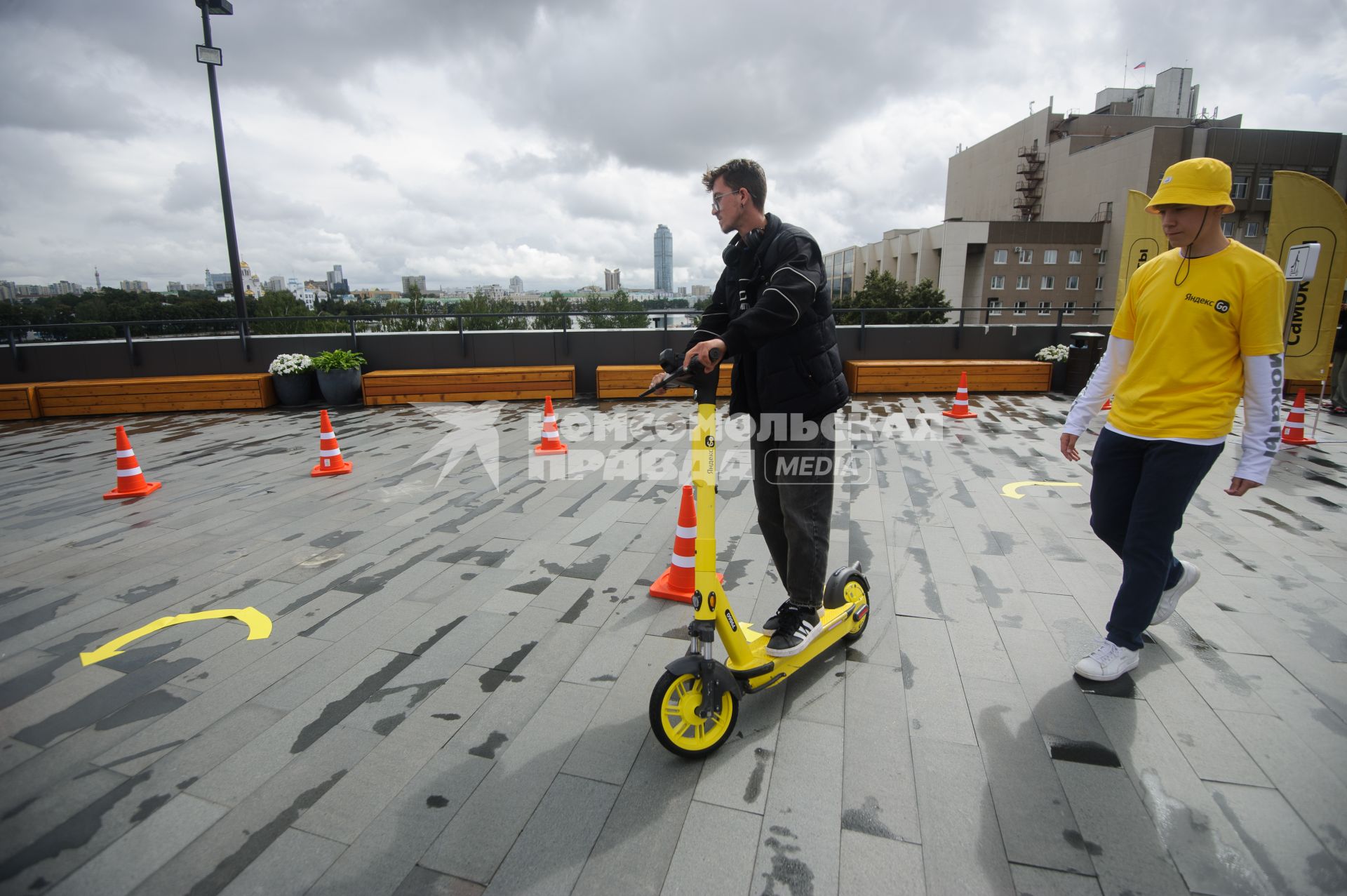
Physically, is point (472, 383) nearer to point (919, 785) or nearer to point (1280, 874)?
point (919, 785)

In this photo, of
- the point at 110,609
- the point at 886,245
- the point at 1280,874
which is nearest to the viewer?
the point at 1280,874

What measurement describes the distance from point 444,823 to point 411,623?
141cm

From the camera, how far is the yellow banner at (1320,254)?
746 cm

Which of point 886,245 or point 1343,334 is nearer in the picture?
point 1343,334

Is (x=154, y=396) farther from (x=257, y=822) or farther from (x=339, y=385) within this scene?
(x=257, y=822)

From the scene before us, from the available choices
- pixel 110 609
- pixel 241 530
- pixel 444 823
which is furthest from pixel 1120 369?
pixel 241 530

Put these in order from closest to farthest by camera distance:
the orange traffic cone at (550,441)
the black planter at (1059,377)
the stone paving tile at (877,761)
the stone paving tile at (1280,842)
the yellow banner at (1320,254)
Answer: the stone paving tile at (1280,842)
the stone paving tile at (877,761)
the orange traffic cone at (550,441)
the yellow banner at (1320,254)
the black planter at (1059,377)

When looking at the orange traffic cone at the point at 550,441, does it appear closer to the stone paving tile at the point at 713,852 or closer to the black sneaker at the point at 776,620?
the black sneaker at the point at 776,620

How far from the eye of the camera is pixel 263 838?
5.90ft

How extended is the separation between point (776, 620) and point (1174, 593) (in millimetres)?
1808

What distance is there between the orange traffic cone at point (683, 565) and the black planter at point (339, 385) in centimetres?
863

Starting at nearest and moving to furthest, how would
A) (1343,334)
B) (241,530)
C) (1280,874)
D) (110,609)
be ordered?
(1280,874), (110,609), (241,530), (1343,334)

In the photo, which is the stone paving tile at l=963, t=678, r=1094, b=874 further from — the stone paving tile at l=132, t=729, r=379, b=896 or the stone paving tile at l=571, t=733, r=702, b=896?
the stone paving tile at l=132, t=729, r=379, b=896

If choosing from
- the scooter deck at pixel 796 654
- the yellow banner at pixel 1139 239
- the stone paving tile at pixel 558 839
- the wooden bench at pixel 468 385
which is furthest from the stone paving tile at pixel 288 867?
the yellow banner at pixel 1139 239
